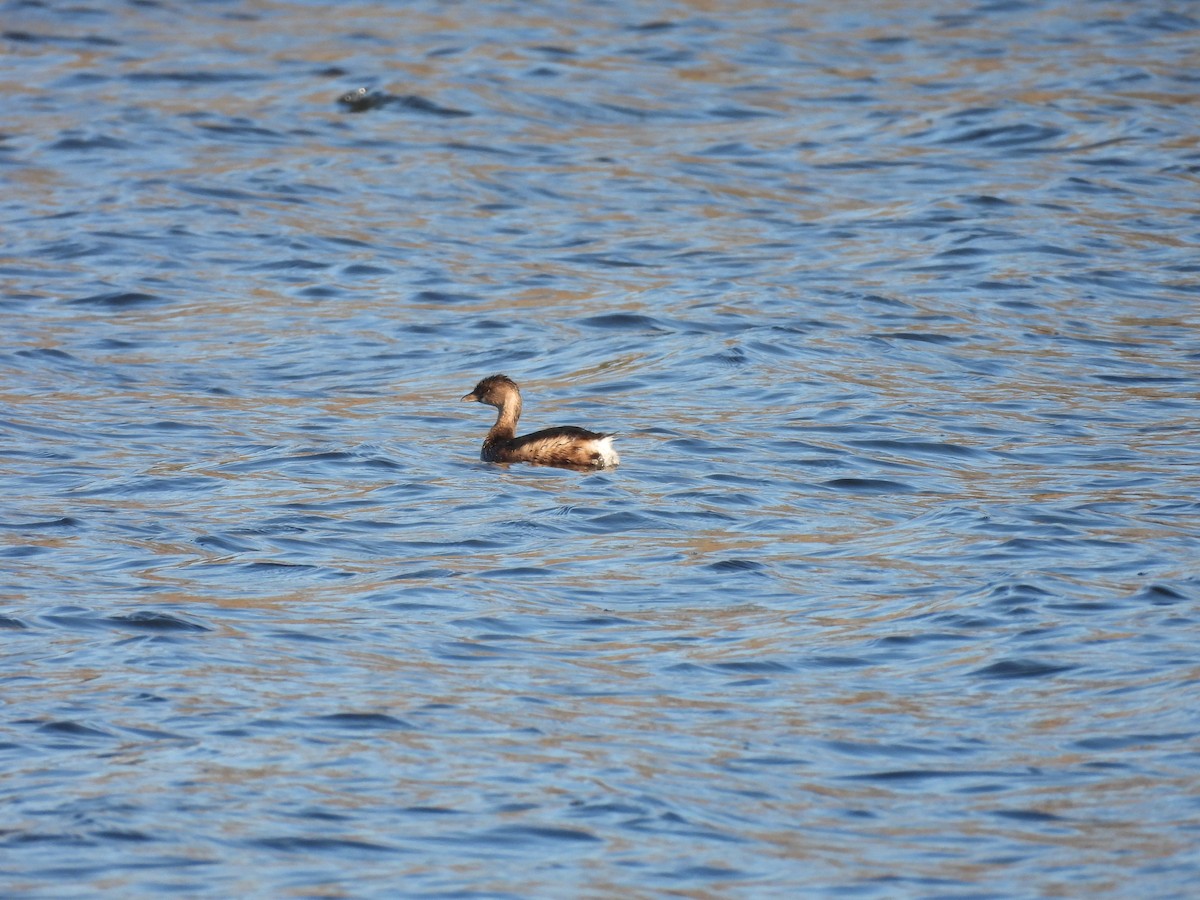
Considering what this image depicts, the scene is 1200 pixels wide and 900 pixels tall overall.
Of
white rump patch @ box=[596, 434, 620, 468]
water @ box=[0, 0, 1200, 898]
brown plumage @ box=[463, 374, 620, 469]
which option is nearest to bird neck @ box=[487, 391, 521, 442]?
brown plumage @ box=[463, 374, 620, 469]

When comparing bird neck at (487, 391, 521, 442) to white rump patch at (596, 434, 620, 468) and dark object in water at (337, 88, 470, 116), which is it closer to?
white rump patch at (596, 434, 620, 468)

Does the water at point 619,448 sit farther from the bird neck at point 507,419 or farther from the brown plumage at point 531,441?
the bird neck at point 507,419

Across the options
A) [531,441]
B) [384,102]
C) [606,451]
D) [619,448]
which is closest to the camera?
[606,451]

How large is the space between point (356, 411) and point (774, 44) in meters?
11.4

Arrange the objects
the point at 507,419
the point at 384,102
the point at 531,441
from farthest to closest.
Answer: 1. the point at 384,102
2. the point at 507,419
3. the point at 531,441

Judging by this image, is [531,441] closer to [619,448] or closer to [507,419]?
[507,419]

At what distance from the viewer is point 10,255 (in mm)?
15250

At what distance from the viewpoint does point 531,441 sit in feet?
35.1

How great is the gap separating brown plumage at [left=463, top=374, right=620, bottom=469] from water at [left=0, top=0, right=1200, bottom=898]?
0.20 meters

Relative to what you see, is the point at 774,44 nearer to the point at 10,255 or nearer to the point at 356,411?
the point at 10,255

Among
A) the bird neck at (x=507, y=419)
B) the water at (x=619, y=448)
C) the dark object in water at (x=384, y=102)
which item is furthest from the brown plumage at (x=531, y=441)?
the dark object in water at (x=384, y=102)

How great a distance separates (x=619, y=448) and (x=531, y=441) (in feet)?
1.94

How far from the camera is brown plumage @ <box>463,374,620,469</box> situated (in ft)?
33.9

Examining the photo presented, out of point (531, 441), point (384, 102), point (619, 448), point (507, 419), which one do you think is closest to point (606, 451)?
point (531, 441)
